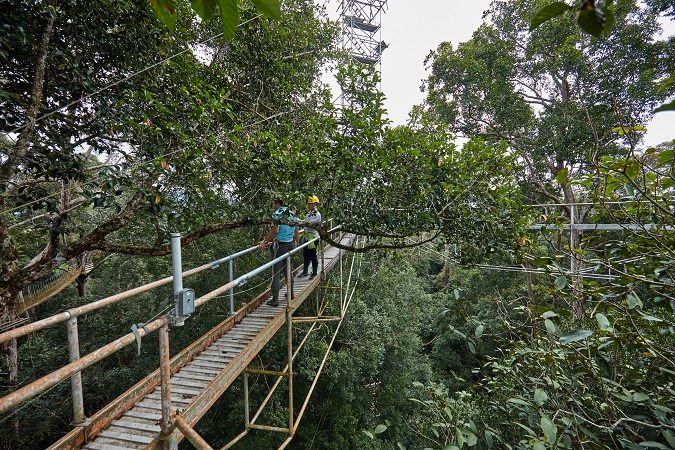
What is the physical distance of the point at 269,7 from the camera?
731 mm

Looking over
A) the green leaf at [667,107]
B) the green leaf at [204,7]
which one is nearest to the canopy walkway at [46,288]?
the green leaf at [204,7]

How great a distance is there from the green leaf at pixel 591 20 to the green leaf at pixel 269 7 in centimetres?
64

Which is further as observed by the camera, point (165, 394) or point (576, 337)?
point (165, 394)

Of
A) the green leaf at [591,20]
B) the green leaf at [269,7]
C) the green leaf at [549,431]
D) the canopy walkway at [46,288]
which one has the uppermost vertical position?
the green leaf at [269,7]

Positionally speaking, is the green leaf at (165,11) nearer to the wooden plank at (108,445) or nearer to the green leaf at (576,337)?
the green leaf at (576,337)

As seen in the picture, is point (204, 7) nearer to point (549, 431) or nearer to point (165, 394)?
point (165, 394)

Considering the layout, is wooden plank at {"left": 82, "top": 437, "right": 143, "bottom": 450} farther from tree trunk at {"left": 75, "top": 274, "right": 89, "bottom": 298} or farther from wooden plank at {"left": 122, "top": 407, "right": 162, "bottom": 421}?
tree trunk at {"left": 75, "top": 274, "right": 89, "bottom": 298}

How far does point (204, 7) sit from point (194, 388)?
2346 mm

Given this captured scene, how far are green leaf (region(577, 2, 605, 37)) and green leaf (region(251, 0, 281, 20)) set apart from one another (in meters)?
0.64

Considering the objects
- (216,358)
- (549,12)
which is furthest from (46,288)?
(549,12)

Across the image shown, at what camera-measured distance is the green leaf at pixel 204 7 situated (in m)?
0.73

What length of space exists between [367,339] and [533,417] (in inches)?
289

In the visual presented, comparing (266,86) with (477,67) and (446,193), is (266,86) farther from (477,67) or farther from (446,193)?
(477,67)

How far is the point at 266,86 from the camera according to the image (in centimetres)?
518
